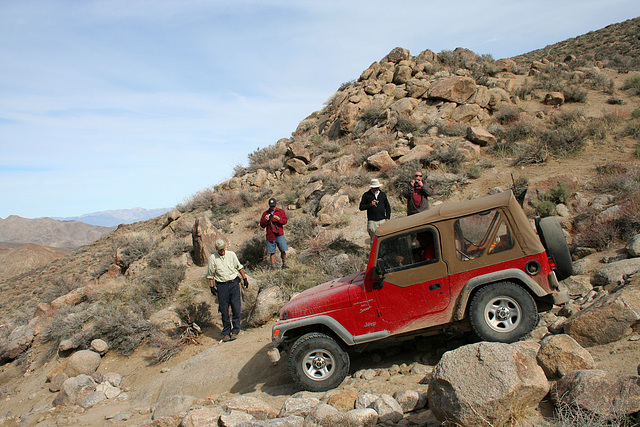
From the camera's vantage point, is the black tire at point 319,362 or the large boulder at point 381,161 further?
the large boulder at point 381,161

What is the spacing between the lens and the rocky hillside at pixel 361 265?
353 cm

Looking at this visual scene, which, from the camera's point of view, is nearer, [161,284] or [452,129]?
[161,284]

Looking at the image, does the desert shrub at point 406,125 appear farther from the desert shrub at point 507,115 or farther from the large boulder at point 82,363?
the large boulder at point 82,363

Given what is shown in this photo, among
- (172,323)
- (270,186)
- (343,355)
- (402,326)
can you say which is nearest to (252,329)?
(172,323)

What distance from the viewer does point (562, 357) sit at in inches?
139

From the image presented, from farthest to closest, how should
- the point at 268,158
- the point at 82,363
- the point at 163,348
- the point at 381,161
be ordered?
the point at 268,158 → the point at 381,161 → the point at 82,363 → the point at 163,348

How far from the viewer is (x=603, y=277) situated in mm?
5648

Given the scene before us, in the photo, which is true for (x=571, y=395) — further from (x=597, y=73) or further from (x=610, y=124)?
(x=597, y=73)

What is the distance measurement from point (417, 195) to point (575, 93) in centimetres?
1339

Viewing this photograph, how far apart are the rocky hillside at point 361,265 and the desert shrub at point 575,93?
116 mm

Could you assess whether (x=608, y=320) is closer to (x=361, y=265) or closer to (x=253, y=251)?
(x=361, y=265)

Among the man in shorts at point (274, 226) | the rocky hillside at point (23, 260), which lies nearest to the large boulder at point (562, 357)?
the man in shorts at point (274, 226)

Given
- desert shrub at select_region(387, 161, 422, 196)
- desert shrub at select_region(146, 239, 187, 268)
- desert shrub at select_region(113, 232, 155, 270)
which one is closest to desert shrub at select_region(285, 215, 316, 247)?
desert shrub at select_region(387, 161, 422, 196)

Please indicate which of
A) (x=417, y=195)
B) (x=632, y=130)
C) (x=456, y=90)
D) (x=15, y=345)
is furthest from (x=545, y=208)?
(x=15, y=345)
